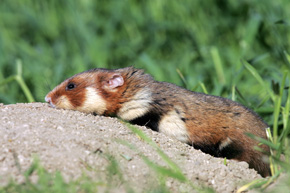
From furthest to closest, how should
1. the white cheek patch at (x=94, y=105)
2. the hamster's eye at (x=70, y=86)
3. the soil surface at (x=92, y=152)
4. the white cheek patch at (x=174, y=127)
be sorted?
1. the hamster's eye at (x=70, y=86)
2. the white cheek patch at (x=94, y=105)
3. the white cheek patch at (x=174, y=127)
4. the soil surface at (x=92, y=152)

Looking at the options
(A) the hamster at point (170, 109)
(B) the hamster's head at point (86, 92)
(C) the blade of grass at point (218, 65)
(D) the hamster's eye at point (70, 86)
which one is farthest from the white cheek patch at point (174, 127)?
(C) the blade of grass at point (218, 65)

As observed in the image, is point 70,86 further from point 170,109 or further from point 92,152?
point 92,152

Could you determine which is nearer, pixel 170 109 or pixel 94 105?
pixel 170 109

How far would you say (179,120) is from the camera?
12.0ft

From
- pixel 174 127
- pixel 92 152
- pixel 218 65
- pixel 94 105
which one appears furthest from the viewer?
pixel 218 65

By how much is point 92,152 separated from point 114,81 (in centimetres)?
121

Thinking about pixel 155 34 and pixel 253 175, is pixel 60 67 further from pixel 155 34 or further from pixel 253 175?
pixel 253 175

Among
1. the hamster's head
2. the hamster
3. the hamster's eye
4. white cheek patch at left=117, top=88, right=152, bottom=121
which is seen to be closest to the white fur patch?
the hamster

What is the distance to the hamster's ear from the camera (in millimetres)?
3869

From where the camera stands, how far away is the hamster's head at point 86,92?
3814mm

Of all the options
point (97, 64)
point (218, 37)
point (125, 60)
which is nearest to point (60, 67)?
point (97, 64)

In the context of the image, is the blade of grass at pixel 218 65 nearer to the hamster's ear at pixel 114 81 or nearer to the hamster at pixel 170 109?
the hamster at pixel 170 109

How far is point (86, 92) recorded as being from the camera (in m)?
3.91

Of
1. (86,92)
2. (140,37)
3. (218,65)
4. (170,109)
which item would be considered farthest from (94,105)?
(140,37)
